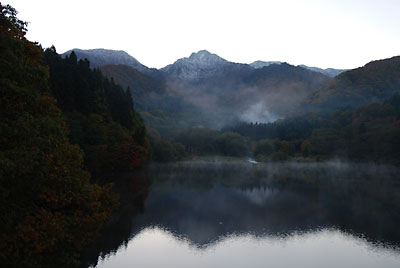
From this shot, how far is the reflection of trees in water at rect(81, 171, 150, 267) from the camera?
96.6ft

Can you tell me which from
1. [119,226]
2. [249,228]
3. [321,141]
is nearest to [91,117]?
[119,226]

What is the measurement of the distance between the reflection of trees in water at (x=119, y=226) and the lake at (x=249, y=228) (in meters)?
0.10

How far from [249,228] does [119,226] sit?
1673 centimetres

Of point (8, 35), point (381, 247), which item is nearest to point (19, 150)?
point (8, 35)

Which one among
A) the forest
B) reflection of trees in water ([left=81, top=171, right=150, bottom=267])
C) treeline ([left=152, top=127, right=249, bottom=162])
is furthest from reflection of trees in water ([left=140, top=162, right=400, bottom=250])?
treeline ([left=152, top=127, right=249, bottom=162])

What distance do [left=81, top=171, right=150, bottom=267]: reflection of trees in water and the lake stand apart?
10 centimetres

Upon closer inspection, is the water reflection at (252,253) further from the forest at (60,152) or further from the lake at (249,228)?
the forest at (60,152)

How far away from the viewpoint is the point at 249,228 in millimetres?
41469

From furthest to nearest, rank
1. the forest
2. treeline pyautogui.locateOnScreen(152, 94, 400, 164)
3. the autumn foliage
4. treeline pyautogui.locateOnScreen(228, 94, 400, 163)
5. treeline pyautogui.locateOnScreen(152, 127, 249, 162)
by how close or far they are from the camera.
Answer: treeline pyautogui.locateOnScreen(152, 127, 249, 162) < treeline pyautogui.locateOnScreen(152, 94, 400, 164) < treeline pyautogui.locateOnScreen(228, 94, 400, 163) < the forest < the autumn foliage

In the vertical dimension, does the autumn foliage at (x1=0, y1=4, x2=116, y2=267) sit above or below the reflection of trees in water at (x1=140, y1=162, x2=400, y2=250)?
above

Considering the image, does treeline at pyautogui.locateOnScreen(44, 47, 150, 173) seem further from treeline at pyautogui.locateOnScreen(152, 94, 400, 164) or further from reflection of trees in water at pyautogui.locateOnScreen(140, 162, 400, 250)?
treeline at pyautogui.locateOnScreen(152, 94, 400, 164)

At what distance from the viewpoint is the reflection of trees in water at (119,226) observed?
2945 cm

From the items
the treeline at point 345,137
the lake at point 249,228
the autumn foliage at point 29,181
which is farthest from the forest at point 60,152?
the lake at point 249,228

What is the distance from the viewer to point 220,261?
31.1 meters
